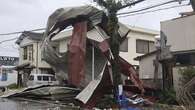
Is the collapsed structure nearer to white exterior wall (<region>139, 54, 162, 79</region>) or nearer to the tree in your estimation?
the tree

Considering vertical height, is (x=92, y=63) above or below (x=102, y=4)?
below

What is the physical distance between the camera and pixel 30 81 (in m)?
41.9

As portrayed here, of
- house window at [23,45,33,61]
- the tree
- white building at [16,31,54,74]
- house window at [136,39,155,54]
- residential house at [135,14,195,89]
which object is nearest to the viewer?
the tree

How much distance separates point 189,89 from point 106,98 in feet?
13.8

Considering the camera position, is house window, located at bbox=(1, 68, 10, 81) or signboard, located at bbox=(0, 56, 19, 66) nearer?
house window, located at bbox=(1, 68, 10, 81)

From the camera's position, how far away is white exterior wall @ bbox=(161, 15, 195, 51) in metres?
24.1

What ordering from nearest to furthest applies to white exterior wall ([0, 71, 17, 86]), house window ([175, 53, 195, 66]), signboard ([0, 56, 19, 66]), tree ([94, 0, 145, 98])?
tree ([94, 0, 145, 98]), house window ([175, 53, 195, 66]), white exterior wall ([0, 71, 17, 86]), signboard ([0, 56, 19, 66])

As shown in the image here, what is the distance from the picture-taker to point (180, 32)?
2508 cm

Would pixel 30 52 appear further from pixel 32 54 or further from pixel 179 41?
pixel 179 41

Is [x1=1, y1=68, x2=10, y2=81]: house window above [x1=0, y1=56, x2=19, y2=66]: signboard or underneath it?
underneath

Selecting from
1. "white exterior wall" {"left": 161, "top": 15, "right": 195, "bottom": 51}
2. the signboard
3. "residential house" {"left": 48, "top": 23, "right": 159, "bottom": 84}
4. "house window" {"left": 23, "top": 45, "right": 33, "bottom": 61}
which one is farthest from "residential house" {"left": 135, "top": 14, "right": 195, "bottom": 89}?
the signboard

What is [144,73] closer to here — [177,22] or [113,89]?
[177,22]

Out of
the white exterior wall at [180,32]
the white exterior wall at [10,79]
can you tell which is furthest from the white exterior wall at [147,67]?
the white exterior wall at [10,79]

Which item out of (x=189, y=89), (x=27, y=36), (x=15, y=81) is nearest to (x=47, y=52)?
(x=189, y=89)
